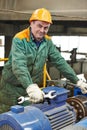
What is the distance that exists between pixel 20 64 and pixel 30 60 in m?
0.31

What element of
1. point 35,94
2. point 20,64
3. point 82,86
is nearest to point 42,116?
point 35,94

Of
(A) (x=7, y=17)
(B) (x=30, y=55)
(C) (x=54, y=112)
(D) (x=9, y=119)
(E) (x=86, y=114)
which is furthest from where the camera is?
(A) (x=7, y=17)

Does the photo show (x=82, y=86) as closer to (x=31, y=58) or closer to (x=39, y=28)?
(x=31, y=58)

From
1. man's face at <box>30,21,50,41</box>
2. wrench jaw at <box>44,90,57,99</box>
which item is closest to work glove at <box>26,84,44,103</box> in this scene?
wrench jaw at <box>44,90,57,99</box>

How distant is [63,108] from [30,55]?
0.65m

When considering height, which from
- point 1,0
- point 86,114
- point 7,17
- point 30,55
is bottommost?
point 86,114

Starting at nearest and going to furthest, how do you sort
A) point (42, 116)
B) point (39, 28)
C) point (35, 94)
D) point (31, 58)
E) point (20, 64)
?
point (42, 116)
point (35, 94)
point (20, 64)
point (39, 28)
point (31, 58)

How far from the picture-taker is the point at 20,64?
6.88 feet

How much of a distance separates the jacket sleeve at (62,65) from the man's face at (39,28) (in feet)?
0.82

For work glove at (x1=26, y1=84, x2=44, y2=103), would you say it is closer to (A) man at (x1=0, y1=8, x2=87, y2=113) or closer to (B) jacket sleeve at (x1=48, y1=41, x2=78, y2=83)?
(A) man at (x1=0, y1=8, x2=87, y2=113)

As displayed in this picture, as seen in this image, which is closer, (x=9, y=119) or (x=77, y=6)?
(x=9, y=119)

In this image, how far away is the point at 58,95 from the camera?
1879mm

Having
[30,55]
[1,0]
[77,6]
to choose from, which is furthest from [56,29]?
[30,55]

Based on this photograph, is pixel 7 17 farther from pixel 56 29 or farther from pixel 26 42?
pixel 56 29
